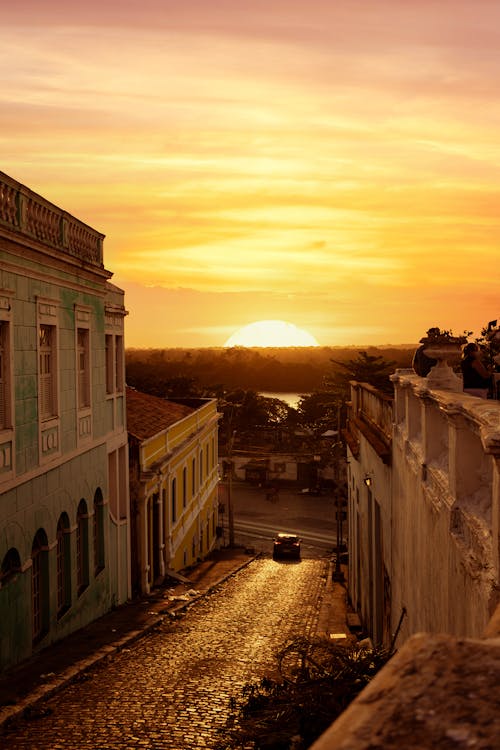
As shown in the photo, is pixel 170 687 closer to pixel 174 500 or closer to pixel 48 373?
pixel 48 373

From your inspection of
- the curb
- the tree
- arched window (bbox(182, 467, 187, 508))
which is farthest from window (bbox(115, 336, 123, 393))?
the tree

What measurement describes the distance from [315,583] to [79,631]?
13.9 metres

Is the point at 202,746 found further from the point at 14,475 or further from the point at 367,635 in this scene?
the point at 367,635

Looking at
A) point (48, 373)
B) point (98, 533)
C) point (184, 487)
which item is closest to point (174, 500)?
point (184, 487)

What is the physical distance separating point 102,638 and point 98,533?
3.84 meters

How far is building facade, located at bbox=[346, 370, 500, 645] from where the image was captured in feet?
17.4

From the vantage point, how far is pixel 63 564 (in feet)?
53.6

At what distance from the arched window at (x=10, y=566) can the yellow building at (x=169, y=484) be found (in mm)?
9349

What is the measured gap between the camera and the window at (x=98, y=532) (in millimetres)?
19078

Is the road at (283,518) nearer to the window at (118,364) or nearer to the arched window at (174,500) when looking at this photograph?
the arched window at (174,500)

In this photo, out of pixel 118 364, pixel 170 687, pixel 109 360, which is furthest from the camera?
pixel 118 364

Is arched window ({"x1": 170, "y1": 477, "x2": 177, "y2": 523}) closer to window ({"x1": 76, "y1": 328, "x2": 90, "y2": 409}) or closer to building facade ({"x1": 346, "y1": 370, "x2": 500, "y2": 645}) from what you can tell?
window ({"x1": 76, "y1": 328, "x2": 90, "y2": 409})

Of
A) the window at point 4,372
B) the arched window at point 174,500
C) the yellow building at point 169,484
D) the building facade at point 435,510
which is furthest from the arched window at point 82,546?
the arched window at point 174,500

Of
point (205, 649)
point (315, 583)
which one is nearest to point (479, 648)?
point (205, 649)
